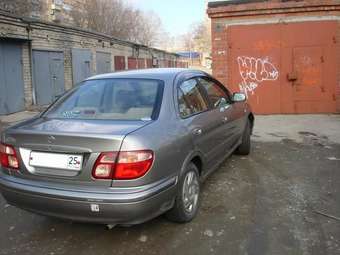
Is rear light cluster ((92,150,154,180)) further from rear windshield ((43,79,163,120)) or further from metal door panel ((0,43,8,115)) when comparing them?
metal door panel ((0,43,8,115))

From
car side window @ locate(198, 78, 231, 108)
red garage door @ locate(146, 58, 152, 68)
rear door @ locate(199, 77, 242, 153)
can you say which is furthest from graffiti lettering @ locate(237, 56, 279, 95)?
red garage door @ locate(146, 58, 152, 68)

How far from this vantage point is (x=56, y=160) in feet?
12.3

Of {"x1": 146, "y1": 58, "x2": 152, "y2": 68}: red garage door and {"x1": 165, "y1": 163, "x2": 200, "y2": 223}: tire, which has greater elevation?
{"x1": 146, "y1": 58, "x2": 152, "y2": 68}: red garage door

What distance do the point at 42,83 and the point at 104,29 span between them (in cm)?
2696

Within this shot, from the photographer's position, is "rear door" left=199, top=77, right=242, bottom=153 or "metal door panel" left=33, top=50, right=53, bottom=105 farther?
"metal door panel" left=33, top=50, right=53, bottom=105

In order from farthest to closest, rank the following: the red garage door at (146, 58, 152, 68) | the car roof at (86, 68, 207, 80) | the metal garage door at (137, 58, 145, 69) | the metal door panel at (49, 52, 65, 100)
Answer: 1. the red garage door at (146, 58, 152, 68)
2. the metal garage door at (137, 58, 145, 69)
3. the metal door panel at (49, 52, 65, 100)
4. the car roof at (86, 68, 207, 80)

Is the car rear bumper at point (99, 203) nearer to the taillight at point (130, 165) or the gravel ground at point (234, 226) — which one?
the taillight at point (130, 165)

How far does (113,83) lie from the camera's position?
4.78 metres

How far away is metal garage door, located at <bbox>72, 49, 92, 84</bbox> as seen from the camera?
20531 mm

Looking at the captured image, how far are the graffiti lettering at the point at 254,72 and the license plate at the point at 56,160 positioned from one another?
28.5 ft

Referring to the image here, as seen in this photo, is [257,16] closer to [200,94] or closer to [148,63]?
[200,94]

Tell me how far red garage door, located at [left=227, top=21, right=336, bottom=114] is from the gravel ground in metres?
5.44

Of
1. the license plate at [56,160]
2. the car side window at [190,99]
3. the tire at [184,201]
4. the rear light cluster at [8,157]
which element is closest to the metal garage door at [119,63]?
the car side window at [190,99]

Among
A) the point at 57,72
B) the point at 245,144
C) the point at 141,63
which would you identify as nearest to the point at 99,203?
the point at 245,144
